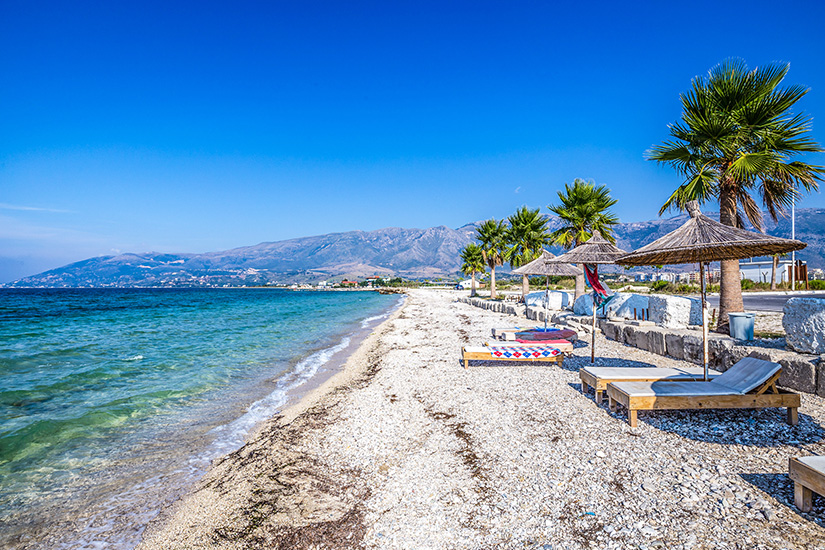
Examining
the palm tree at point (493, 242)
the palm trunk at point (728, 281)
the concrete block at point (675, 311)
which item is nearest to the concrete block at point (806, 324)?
the palm trunk at point (728, 281)

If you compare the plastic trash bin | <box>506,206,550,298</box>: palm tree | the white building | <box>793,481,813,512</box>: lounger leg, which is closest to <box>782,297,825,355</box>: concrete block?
the plastic trash bin

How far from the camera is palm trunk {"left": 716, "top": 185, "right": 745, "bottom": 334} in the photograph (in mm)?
9570

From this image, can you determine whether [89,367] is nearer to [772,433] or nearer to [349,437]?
[349,437]

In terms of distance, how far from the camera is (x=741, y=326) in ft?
27.3

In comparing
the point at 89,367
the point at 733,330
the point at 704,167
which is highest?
the point at 704,167

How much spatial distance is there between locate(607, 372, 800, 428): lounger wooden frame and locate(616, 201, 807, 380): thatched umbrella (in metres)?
0.91

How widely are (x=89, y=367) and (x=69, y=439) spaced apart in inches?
275

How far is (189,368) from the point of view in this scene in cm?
1174

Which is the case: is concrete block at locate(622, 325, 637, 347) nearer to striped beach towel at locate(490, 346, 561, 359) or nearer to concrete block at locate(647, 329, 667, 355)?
concrete block at locate(647, 329, 667, 355)

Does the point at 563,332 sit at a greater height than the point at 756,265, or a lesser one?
lesser

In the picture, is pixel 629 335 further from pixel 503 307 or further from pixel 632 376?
pixel 503 307

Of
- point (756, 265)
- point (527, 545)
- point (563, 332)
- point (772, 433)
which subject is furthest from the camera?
point (756, 265)

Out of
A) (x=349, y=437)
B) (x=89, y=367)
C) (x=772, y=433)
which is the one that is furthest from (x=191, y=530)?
(x=89, y=367)

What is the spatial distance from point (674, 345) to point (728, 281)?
7.72 feet
